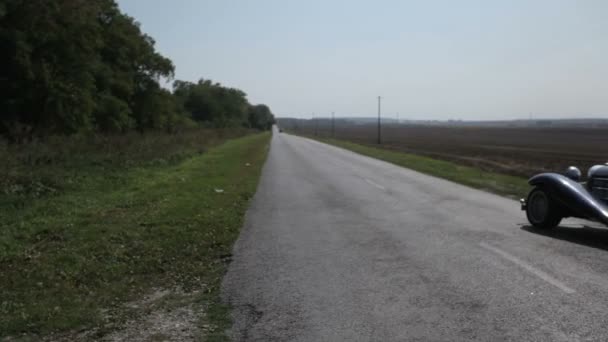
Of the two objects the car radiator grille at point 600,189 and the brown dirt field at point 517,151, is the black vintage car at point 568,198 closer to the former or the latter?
the car radiator grille at point 600,189

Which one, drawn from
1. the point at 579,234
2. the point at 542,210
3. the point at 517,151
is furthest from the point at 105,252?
the point at 517,151

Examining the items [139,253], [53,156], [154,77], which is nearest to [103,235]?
[139,253]

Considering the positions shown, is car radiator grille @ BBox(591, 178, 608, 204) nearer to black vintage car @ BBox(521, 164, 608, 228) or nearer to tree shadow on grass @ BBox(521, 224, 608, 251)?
black vintage car @ BBox(521, 164, 608, 228)

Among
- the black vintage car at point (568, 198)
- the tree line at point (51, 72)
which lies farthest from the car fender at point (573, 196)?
the tree line at point (51, 72)

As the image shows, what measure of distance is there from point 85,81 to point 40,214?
20.3 m

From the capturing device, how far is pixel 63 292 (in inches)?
212

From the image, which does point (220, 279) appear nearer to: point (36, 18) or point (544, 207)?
point (544, 207)

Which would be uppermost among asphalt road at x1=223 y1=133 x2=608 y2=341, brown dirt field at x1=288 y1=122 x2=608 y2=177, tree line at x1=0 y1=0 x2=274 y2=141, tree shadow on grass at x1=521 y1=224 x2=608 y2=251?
tree line at x1=0 y1=0 x2=274 y2=141

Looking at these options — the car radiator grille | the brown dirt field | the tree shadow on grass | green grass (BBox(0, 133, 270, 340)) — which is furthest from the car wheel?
the brown dirt field

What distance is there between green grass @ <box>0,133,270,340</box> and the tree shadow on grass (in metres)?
5.04

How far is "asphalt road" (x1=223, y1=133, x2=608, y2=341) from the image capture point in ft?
14.3

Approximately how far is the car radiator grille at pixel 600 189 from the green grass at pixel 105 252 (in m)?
5.89

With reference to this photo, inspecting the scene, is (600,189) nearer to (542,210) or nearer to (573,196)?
(573,196)

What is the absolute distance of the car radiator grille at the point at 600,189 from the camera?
835 cm
